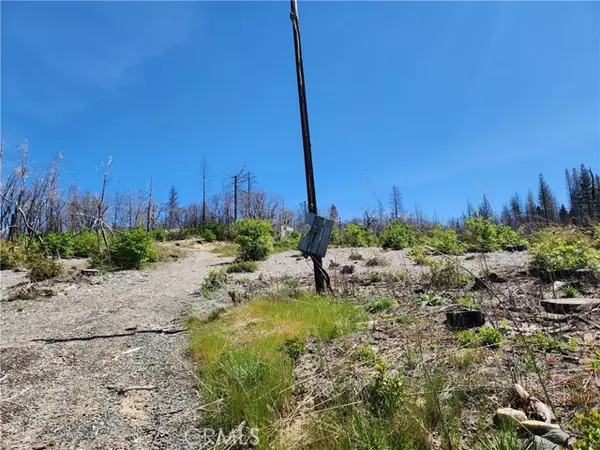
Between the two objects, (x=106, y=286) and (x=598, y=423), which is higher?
(x=106, y=286)

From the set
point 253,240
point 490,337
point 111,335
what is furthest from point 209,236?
point 490,337

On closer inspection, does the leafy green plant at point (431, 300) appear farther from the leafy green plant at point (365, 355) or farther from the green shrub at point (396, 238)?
the green shrub at point (396, 238)

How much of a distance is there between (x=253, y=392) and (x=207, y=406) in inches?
16.4

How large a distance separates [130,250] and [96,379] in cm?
1033

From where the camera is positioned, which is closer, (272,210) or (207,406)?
(207,406)

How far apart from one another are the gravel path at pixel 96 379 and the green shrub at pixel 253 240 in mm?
8138

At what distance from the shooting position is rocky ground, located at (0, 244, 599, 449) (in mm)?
2678

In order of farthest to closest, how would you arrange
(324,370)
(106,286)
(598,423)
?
(106,286), (324,370), (598,423)

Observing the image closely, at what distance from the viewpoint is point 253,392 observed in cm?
265

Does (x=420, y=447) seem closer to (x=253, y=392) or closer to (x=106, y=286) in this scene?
(x=253, y=392)

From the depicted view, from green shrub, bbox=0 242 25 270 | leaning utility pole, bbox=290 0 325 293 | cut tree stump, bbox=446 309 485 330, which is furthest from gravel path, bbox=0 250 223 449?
green shrub, bbox=0 242 25 270

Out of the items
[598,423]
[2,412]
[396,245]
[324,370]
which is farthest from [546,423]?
[396,245]

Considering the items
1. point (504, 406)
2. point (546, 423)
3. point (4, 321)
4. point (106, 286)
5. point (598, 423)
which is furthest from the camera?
point (106, 286)

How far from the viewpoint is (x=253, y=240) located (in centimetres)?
1591
